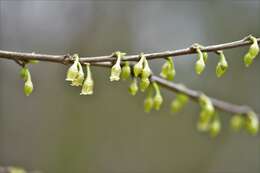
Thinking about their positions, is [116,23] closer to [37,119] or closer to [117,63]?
[37,119]

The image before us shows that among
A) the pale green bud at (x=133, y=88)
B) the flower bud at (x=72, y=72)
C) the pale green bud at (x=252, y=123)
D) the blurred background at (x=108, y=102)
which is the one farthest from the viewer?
the blurred background at (x=108, y=102)

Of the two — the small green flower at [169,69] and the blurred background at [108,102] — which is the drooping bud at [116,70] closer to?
the small green flower at [169,69]

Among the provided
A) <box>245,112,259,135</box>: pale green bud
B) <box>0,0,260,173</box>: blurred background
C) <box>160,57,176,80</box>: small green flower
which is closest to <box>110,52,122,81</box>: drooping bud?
<box>160,57,176,80</box>: small green flower

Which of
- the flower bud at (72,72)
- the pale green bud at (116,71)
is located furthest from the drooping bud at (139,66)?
the flower bud at (72,72)

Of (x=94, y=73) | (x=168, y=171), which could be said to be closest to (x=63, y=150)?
(x=94, y=73)

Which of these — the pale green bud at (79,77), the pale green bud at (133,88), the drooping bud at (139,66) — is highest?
the drooping bud at (139,66)

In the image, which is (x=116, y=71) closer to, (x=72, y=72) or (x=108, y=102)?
(x=72, y=72)

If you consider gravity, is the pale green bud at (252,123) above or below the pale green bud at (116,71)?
below

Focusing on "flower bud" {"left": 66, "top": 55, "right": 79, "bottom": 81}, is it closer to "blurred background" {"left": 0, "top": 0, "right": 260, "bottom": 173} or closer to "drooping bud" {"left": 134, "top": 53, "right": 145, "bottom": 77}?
"drooping bud" {"left": 134, "top": 53, "right": 145, "bottom": 77}
